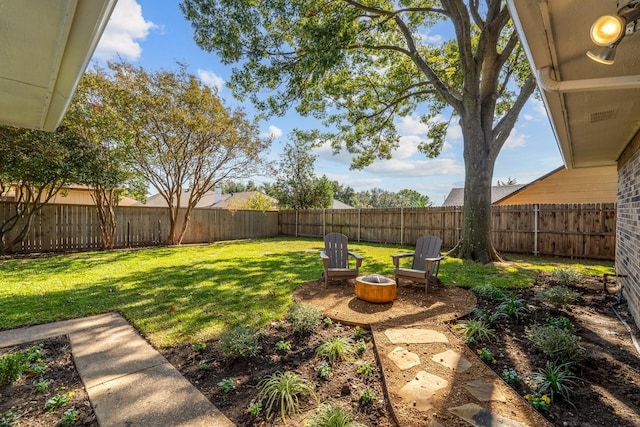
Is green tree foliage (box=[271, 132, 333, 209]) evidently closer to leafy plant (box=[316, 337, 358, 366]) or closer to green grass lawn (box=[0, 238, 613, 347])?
green grass lawn (box=[0, 238, 613, 347])

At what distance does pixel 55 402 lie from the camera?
193 cm

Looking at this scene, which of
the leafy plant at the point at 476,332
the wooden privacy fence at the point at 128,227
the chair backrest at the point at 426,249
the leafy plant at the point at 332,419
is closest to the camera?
the leafy plant at the point at 332,419

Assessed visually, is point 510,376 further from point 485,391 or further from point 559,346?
point 559,346

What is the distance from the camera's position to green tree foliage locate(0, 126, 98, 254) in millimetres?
6906

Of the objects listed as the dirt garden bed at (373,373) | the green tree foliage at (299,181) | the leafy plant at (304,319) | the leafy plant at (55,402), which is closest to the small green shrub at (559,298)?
the dirt garden bed at (373,373)

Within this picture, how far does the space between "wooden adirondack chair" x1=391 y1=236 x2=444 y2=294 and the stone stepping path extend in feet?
4.87

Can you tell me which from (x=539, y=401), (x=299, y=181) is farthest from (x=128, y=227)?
(x=539, y=401)

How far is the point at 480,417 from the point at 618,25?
225cm

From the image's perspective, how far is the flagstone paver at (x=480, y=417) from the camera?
68.5 inches

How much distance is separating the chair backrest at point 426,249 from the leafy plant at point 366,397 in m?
3.13

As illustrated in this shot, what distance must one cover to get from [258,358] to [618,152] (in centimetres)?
602

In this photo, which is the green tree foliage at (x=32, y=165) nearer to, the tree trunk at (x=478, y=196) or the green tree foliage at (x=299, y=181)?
the tree trunk at (x=478, y=196)

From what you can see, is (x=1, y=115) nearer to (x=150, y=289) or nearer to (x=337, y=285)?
(x=150, y=289)

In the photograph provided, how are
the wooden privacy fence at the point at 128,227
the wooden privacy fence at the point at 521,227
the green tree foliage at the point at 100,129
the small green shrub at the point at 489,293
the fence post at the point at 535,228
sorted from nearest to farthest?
the small green shrub at the point at 489,293 → the wooden privacy fence at the point at 521,227 → the green tree foliage at the point at 100,129 → the fence post at the point at 535,228 → the wooden privacy fence at the point at 128,227
